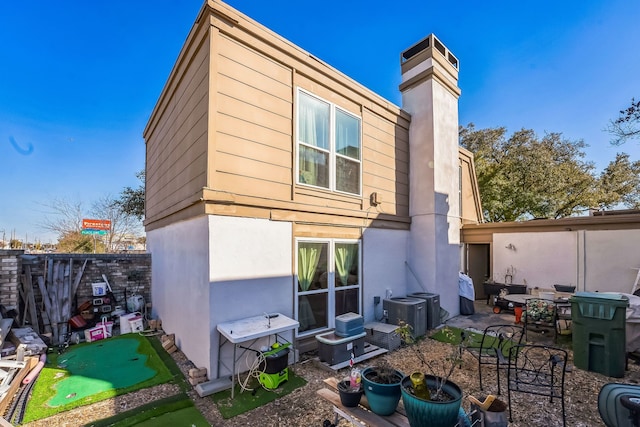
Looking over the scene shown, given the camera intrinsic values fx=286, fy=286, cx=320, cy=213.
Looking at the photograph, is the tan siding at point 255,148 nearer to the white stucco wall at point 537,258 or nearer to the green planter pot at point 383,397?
the green planter pot at point 383,397

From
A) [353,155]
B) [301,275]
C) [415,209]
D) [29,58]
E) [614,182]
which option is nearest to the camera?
[301,275]

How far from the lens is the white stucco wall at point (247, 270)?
4.02m

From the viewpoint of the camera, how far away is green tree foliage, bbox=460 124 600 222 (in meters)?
14.8

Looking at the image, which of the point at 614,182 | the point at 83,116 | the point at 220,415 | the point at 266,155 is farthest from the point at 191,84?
the point at 614,182

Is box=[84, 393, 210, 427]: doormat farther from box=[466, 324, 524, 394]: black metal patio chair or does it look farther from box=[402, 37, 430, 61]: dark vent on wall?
box=[402, 37, 430, 61]: dark vent on wall

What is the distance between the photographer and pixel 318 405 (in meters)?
3.47

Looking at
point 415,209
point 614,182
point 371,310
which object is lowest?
point 371,310

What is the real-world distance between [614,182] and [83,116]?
28.5m

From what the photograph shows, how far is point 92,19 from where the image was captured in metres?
8.10

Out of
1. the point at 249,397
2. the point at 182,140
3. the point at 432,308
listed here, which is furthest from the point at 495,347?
the point at 182,140

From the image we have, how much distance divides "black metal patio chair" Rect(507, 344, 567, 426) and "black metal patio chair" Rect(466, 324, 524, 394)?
5.3 inches

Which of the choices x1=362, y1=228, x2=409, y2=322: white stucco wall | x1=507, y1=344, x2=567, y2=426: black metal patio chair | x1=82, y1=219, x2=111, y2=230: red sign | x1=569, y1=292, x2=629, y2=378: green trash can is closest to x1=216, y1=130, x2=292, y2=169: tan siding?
x1=362, y1=228, x2=409, y2=322: white stucco wall

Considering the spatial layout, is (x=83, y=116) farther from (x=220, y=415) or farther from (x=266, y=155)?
(x=220, y=415)

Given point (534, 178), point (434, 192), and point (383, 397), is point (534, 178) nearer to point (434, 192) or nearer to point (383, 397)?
point (434, 192)
